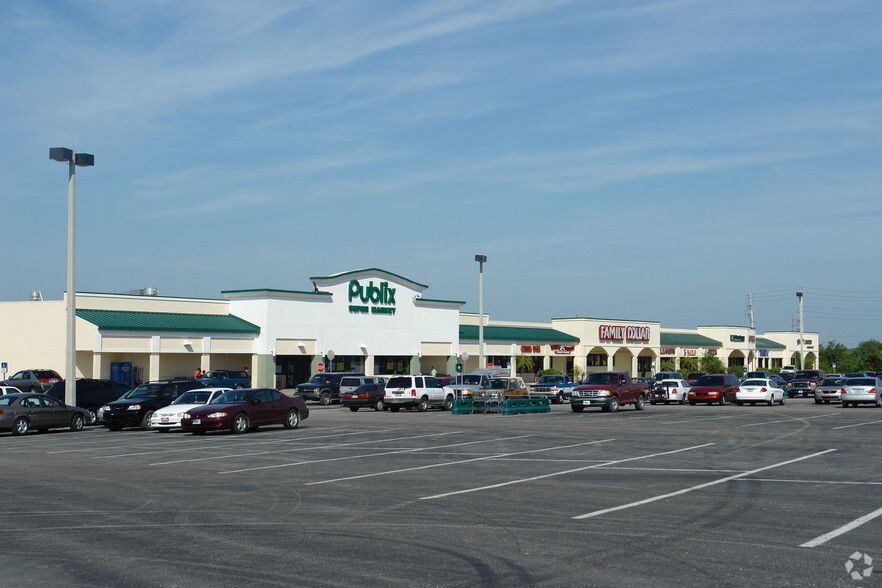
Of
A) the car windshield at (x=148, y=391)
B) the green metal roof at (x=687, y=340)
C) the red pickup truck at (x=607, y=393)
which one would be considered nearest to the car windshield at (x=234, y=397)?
the car windshield at (x=148, y=391)

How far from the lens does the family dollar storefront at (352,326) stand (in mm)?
59562

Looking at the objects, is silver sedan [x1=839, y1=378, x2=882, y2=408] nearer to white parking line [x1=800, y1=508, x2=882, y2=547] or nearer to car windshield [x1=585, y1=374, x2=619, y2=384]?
car windshield [x1=585, y1=374, x2=619, y2=384]

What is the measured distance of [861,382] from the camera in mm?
48281

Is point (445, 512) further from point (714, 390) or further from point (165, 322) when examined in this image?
point (165, 322)

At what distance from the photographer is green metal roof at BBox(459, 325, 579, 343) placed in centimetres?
7500

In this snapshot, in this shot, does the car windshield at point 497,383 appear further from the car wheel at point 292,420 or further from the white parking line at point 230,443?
the white parking line at point 230,443

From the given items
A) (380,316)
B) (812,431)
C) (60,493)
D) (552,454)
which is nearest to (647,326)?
(380,316)

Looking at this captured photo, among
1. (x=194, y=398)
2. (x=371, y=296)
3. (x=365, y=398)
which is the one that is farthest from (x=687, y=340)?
(x=194, y=398)

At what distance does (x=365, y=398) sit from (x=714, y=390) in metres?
17.7

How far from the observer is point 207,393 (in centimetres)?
3112

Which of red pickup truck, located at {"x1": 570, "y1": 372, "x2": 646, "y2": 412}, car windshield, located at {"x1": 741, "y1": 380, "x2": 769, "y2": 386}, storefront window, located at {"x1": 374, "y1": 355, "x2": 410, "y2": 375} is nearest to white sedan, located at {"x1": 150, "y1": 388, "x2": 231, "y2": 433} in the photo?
red pickup truck, located at {"x1": 570, "y1": 372, "x2": 646, "y2": 412}

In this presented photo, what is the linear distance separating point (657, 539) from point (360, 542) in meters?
3.27

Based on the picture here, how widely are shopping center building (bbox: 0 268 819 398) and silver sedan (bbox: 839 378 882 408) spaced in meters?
24.1

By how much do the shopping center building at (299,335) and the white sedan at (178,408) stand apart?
2040 cm
